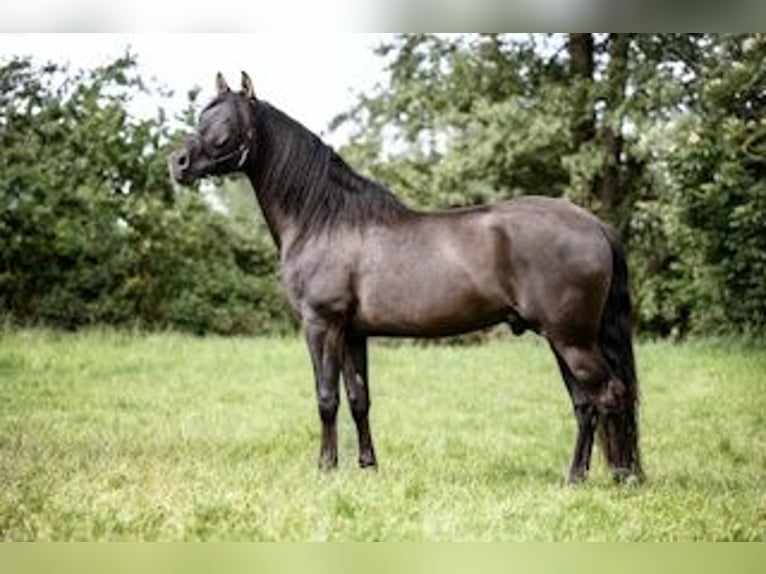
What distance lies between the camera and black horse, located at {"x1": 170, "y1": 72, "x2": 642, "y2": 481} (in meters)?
3.43

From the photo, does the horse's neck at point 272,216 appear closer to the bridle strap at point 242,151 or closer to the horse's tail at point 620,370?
the bridle strap at point 242,151

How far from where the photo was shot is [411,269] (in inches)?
140

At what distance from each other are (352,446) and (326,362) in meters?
0.82

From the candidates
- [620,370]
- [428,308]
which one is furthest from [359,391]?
[620,370]

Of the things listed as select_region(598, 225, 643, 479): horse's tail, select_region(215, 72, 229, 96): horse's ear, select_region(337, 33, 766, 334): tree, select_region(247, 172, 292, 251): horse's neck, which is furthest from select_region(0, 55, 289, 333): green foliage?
select_region(598, 225, 643, 479): horse's tail

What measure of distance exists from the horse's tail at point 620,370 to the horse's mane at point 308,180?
0.79m

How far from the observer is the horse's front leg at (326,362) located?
3.58 meters

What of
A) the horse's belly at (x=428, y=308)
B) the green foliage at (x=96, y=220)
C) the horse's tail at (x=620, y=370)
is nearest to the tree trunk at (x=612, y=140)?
the green foliage at (x=96, y=220)

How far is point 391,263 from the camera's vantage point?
359 centimetres

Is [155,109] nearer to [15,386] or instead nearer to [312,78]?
[312,78]

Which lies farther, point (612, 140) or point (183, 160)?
point (612, 140)

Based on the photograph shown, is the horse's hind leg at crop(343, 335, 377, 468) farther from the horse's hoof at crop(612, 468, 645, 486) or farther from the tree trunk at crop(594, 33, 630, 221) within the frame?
the tree trunk at crop(594, 33, 630, 221)

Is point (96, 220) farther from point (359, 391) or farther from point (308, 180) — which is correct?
point (359, 391)
